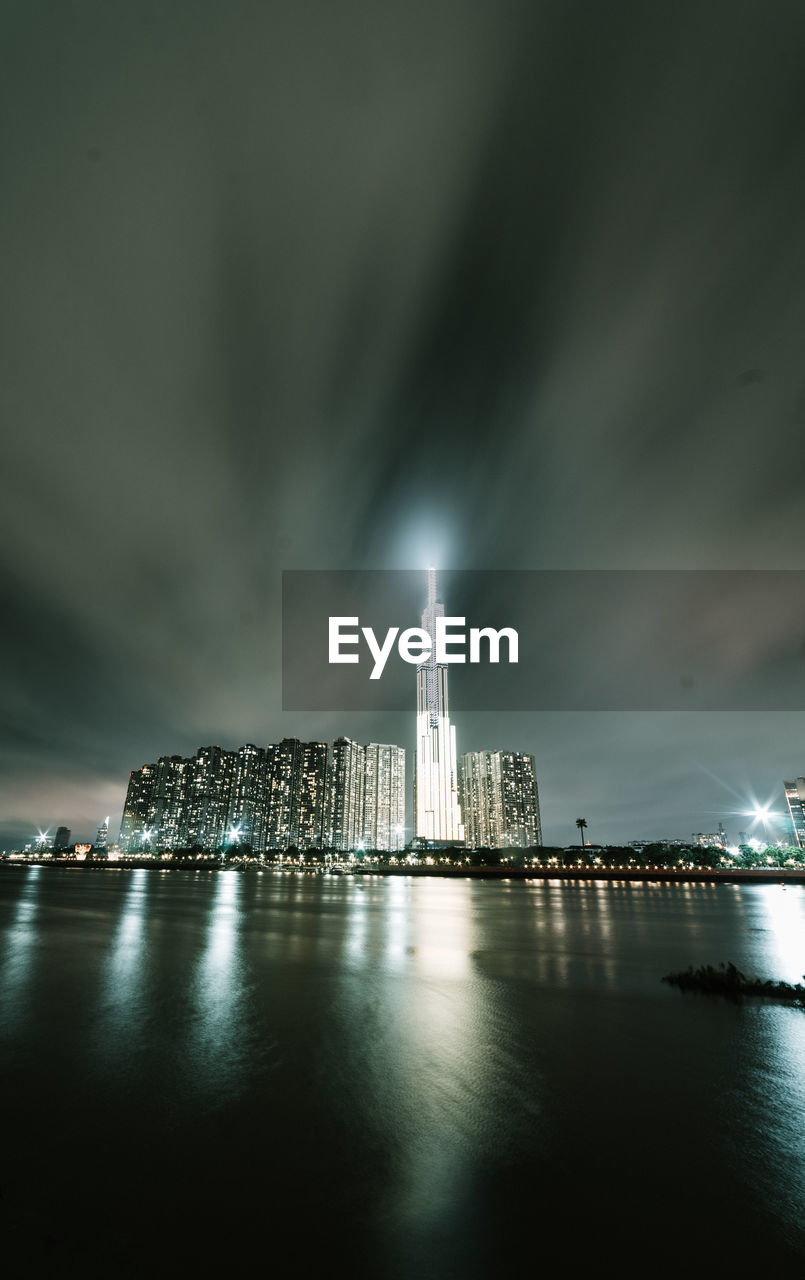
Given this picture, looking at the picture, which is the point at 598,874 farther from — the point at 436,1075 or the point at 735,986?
the point at 436,1075

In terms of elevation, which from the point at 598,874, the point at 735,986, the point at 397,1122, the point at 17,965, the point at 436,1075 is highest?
the point at 397,1122

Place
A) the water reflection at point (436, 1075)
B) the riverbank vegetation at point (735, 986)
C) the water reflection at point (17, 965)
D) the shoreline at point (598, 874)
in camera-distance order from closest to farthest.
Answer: the water reflection at point (436, 1075) → the water reflection at point (17, 965) → the riverbank vegetation at point (735, 986) → the shoreline at point (598, 874)

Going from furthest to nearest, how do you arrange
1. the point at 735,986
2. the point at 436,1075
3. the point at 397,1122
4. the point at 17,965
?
the point at 17,965 → the point at 735,986 → the point at 436,1075 → the point at 397,1122

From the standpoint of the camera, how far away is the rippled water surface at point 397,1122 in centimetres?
681

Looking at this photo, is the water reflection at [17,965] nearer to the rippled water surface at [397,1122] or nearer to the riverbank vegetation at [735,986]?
the rippled water surface at [397,1122]

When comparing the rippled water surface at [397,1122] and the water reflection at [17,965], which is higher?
the rippled water surface at [397,1122]

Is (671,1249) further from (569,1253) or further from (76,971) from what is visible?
(76,971)

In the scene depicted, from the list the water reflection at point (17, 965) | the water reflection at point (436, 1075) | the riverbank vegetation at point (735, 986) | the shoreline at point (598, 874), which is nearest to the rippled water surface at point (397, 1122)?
the water reflection at point (436, 1075)

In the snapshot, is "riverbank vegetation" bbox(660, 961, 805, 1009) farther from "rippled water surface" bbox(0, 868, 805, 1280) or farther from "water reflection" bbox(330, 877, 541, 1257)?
"water reflection" bbox(330, 877, 541, 1257)

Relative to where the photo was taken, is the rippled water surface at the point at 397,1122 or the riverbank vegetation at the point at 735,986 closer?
the rippled water surface at the point at 397,1122

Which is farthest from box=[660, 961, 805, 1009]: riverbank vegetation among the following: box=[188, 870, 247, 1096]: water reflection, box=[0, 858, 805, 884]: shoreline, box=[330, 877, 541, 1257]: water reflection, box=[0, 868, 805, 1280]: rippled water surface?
box=[0, 858, 805, 884]: shoreline

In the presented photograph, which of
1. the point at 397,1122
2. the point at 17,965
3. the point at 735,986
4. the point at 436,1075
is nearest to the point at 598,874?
the point at 735,986

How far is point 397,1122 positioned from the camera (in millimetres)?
10164

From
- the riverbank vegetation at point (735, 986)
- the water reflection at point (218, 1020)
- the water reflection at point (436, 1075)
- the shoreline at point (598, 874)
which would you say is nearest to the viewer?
the water reflection at point (436, 1075)
